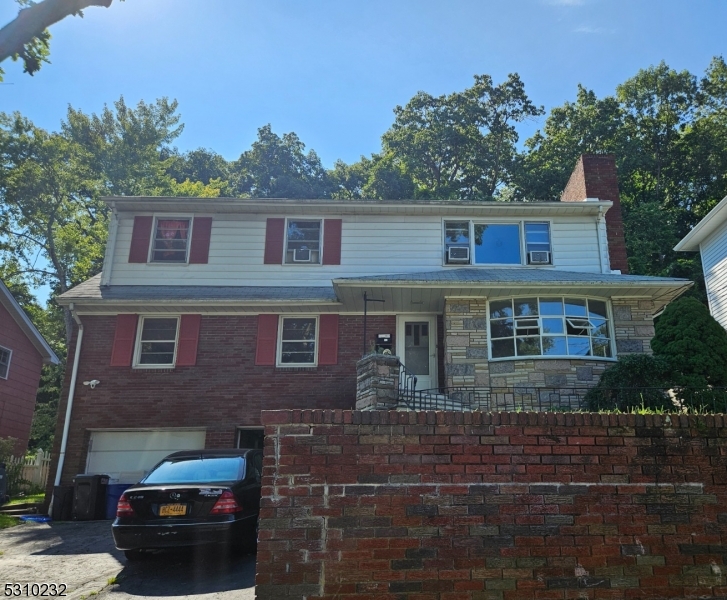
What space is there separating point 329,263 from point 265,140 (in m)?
28.2

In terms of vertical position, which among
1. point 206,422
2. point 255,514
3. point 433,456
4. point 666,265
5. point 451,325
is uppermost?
point 666,265

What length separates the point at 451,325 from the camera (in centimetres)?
1317

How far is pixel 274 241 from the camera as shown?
15.7m

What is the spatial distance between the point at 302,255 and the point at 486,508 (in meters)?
11.7

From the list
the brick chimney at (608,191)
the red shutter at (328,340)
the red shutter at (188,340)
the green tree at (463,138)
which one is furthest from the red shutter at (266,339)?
the green tree at (463,138)

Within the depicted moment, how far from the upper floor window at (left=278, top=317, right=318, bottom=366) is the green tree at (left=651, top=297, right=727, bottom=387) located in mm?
7572

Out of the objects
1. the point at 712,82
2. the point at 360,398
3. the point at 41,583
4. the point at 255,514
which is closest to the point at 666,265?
the point at 712,82

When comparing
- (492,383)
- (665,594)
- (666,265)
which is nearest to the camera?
(665,594)

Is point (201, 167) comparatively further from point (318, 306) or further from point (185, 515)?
point (185, 515)

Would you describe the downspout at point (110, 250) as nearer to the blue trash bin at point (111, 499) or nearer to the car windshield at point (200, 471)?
the blue trash bin at point (111, 499)

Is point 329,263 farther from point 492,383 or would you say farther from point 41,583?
point 41,583

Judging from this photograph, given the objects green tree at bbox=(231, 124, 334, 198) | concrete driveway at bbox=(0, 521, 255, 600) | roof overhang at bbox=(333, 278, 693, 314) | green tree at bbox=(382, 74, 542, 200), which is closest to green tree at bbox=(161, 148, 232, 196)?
green tree at bbox=(231, 124, 334, 198)

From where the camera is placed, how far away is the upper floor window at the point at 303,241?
15594 mm

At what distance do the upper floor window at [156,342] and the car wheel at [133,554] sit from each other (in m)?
7.09
